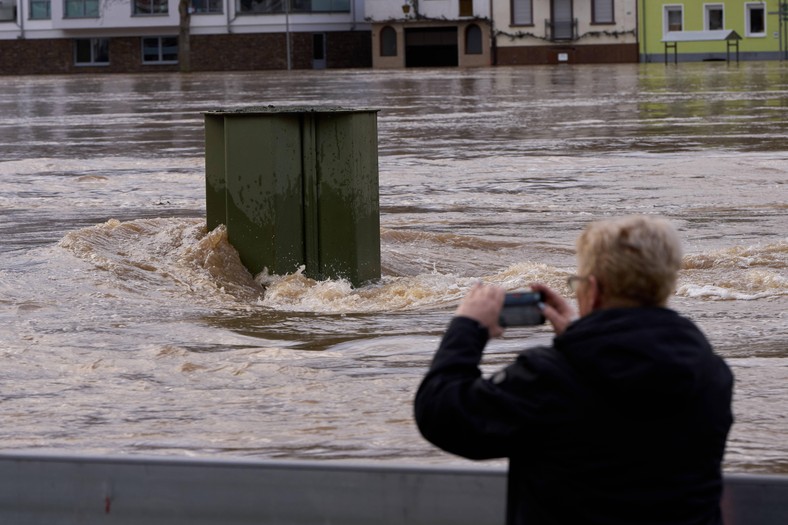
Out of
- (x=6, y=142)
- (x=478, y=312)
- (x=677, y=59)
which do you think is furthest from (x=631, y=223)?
(x=677, y=59)

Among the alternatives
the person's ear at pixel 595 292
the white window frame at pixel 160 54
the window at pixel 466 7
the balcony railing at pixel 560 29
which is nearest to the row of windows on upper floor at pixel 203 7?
the white window frame at pixel 160 54

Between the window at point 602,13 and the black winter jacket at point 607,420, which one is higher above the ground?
the window at point 602,13

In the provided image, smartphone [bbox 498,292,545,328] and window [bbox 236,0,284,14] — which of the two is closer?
smartphone [bbox 498,292,545,328]

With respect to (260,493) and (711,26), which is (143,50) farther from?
(260,493)

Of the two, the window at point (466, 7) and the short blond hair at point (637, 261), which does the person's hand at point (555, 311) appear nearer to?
the short blond hair at point (637, 261)

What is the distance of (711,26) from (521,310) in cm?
6744

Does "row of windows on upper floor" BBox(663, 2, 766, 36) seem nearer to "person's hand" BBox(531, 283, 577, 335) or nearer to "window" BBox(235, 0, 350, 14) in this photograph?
"window" BBox(235, 0, 350, 14)

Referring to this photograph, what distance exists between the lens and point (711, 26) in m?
68.2

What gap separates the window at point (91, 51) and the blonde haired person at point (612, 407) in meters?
72.0

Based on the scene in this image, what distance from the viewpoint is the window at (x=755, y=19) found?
66.9 m

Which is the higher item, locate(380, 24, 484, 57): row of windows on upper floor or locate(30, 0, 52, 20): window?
locate(30, 0, 52, 20): window

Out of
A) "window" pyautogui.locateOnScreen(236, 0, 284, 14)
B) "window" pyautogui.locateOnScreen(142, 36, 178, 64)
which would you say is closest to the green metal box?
"window" pyautogui.locateOnScreen(236, 0, 284, 14)

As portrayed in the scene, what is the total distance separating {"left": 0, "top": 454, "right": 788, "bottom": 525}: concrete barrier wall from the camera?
3.71m

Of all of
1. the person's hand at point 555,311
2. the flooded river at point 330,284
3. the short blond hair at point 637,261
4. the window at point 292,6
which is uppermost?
the window at point 292,6
